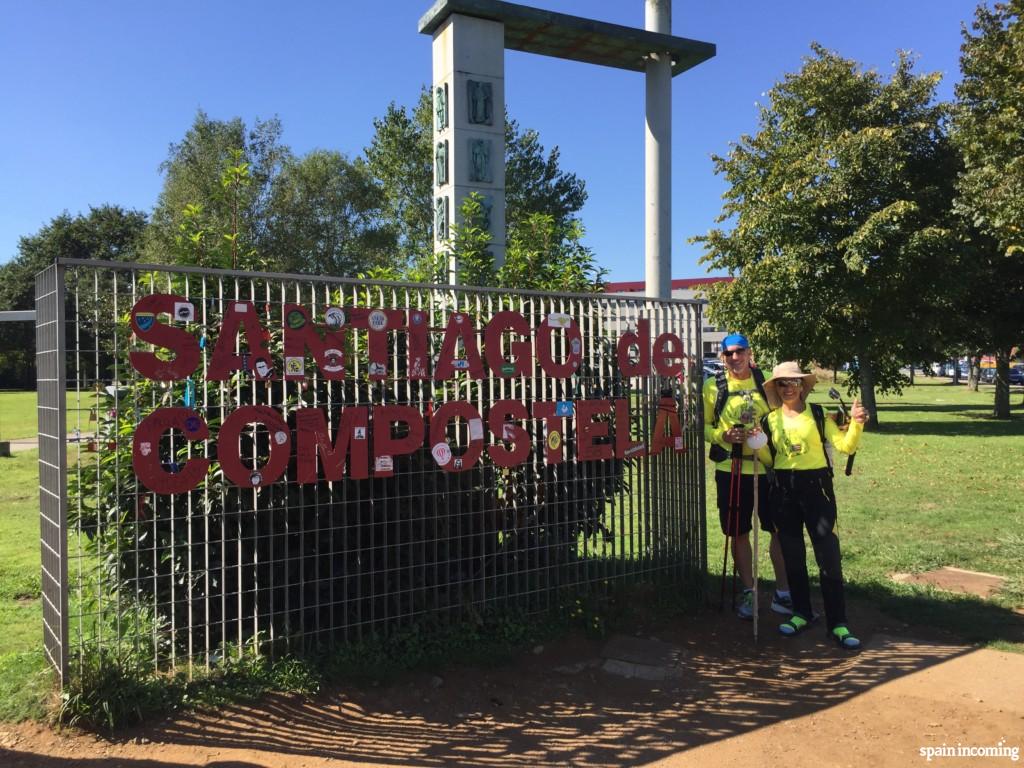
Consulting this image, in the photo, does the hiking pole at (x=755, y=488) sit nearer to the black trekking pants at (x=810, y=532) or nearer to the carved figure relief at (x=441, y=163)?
the black trekking pants at (x=810, y=532)

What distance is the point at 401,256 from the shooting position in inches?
1341

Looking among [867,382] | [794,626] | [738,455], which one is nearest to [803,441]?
[738,455]

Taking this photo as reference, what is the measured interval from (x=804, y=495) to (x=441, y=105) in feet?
18.7

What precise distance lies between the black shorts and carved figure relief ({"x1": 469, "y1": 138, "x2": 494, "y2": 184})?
4.32 meters

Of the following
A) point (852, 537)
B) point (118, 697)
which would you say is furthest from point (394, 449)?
point (852, 537)

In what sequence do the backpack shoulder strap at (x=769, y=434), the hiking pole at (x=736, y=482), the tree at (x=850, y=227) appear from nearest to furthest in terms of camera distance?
the backpack shoulder strap at (x=769, y=434)
the hiking pole at (x=736, y=482)
the tree at (x=850, y=227)

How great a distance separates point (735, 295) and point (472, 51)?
13588mm

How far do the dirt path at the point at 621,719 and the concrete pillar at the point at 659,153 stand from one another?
6.13 metres

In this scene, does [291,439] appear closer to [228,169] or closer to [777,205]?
[228,169]

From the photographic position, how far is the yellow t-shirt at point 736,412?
522cm

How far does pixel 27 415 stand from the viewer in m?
24.9

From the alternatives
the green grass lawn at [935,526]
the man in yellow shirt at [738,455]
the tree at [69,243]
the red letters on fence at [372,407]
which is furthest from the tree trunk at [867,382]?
the tree at [69,243]

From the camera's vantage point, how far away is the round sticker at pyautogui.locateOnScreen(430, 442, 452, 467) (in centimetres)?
442

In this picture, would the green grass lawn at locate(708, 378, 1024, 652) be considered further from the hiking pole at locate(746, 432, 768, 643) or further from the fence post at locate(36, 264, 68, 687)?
the fence post at locate(36, 264, 68, 687)
